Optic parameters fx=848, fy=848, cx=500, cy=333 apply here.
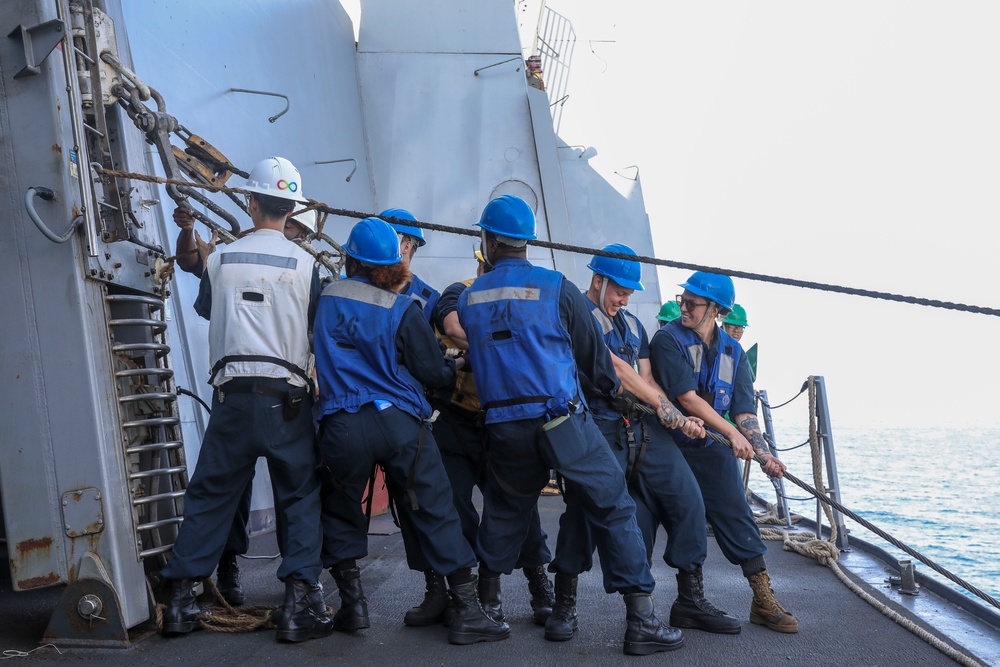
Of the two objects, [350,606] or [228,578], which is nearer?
[350,606]

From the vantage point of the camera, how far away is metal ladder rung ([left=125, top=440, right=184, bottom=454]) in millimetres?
3295

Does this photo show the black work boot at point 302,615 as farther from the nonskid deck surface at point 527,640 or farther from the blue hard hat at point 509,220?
the blue hard hat at point 509,220

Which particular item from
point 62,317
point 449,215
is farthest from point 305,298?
point 449,215

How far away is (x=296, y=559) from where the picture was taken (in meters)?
3.31

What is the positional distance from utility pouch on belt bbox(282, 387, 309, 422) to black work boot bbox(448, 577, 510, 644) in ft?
3.11

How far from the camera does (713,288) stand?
3.90 meters

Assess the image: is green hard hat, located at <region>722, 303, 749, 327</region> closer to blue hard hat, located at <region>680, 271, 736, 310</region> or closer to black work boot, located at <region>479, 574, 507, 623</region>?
blue hard hat, located at <region>680, 271, 736, 310</region>

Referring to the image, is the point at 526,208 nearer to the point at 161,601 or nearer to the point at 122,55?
the point at 161,601

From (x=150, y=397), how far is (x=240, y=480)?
498mm

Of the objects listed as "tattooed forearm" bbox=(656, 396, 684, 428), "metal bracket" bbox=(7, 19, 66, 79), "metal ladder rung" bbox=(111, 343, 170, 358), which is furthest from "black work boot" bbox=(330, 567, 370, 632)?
"metal bracket" bbox=(7, 19, 66, 79)

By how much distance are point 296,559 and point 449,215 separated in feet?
26.1

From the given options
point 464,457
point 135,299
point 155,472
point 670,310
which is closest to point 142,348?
point 135,299

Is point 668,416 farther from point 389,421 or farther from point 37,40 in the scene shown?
point 37,40

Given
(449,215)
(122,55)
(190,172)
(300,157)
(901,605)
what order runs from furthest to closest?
(449,215) → (300,157) → (190,172) → (122,55) → (901,605)
